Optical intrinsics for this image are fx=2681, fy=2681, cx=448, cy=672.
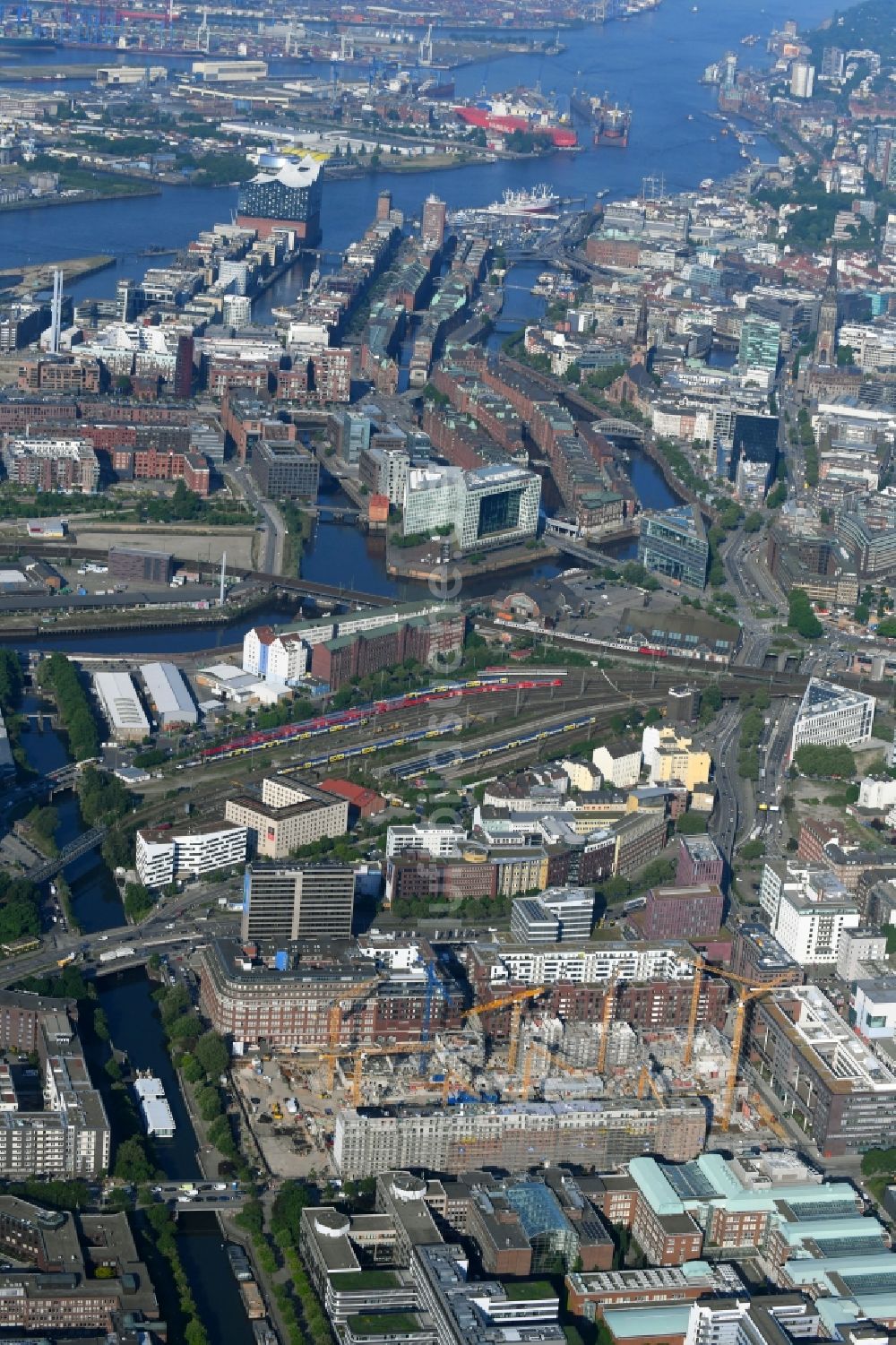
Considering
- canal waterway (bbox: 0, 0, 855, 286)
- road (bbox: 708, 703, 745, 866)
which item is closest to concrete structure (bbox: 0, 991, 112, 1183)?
road (bbox: 708, 703, 745, 866)

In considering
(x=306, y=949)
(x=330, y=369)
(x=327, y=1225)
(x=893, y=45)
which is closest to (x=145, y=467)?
(x=330, y=369)

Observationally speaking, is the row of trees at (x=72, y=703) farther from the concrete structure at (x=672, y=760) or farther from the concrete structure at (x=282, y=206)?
the concrete structure at (x=282, y=206)

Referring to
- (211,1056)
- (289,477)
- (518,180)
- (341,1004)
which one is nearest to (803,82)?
(518,180)

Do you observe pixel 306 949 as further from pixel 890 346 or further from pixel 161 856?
pixel 890 346

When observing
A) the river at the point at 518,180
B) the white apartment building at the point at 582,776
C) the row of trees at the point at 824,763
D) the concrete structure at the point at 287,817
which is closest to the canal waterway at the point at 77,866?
the concrete structure at the point at 287,817

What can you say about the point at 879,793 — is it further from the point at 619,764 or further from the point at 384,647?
the point at 384,647

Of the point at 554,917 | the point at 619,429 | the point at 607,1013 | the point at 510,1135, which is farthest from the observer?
the point at 619,429

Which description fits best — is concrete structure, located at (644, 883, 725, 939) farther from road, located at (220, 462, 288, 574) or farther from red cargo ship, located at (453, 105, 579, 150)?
red cargo ship, located at (453, 105, 579, 150)
